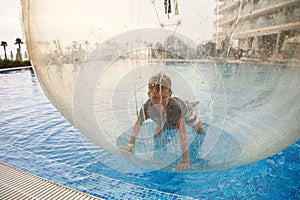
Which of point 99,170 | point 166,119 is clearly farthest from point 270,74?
point 99,170

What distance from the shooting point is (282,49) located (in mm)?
1798

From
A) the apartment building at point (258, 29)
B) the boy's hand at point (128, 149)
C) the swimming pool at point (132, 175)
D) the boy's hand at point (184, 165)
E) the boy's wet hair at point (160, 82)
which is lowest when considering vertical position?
the swimming pool at point (132, 175)

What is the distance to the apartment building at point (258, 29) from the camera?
1.76 m

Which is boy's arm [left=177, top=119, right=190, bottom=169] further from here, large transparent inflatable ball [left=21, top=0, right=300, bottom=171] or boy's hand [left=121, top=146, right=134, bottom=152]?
boy's hand [left=121, top=146, right=134, bottom=152]

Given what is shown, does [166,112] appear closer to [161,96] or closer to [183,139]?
[161,96]

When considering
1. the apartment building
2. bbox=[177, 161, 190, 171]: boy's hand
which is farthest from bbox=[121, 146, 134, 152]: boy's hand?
the apartment building

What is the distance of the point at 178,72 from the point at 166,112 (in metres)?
0.36

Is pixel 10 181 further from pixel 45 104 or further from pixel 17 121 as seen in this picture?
pixel 45 104

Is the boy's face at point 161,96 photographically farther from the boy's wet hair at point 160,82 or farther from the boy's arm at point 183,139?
the boy's arm at point 183,139

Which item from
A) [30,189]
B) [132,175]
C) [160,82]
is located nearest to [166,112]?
[160,82]

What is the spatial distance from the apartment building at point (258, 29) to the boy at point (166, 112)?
53 centimetres

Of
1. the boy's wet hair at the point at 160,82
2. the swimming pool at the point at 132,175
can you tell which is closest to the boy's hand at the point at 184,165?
the swimming pool at the point at 132,175

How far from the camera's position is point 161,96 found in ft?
6.59

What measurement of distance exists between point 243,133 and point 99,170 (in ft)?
6.10
